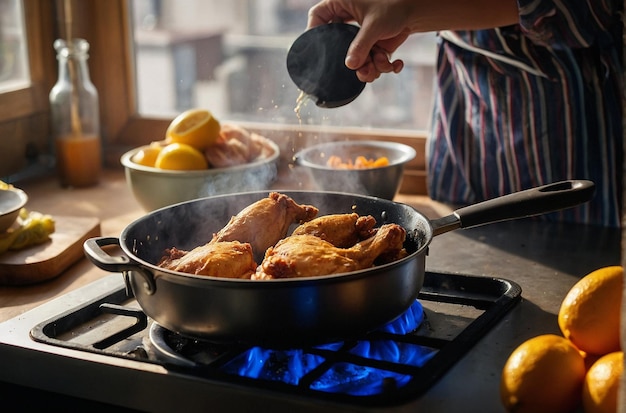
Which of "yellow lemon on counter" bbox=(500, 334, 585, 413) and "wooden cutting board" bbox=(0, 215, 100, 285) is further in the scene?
"wooden cutting board" bbox=(0, 215, 100, 285)

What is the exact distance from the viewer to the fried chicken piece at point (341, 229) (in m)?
1.30

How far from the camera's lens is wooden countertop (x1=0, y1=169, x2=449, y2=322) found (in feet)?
5.13

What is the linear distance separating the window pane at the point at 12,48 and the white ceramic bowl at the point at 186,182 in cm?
69

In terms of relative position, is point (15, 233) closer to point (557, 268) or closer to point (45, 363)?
point (45, 363)

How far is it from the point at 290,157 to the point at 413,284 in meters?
1.27

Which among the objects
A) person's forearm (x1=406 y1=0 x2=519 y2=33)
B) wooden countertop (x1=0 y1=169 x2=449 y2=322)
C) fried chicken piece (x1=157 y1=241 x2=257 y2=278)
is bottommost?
wooden countertop (x1=0 y1=169 x2=449 y2=322)

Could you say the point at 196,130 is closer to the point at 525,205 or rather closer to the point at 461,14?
the point at 461,14

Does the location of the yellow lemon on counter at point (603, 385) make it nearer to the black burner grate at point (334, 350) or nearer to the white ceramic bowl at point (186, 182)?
the black burner grate at point (334, 350)

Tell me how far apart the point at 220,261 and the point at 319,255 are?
0.14 meters

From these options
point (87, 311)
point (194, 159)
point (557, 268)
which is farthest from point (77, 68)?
point (557, 268)

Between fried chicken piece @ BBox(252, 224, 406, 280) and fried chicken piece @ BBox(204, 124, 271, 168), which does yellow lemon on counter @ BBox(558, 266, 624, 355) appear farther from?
fried chicken piece @ BBox(204, 124, 271, 168)

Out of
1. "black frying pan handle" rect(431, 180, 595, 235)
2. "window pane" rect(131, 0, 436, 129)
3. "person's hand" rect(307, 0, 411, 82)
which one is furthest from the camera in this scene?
"window pane" rect(131, 0, 436, 129)

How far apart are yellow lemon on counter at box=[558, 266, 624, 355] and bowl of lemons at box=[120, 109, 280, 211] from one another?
1006 millimetres

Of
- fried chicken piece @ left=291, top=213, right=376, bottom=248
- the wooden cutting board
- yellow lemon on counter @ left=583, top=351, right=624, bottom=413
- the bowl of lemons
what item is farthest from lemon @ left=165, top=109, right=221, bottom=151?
yellow lemon on counter @ left=583, top=351, right=624, bottom=413
